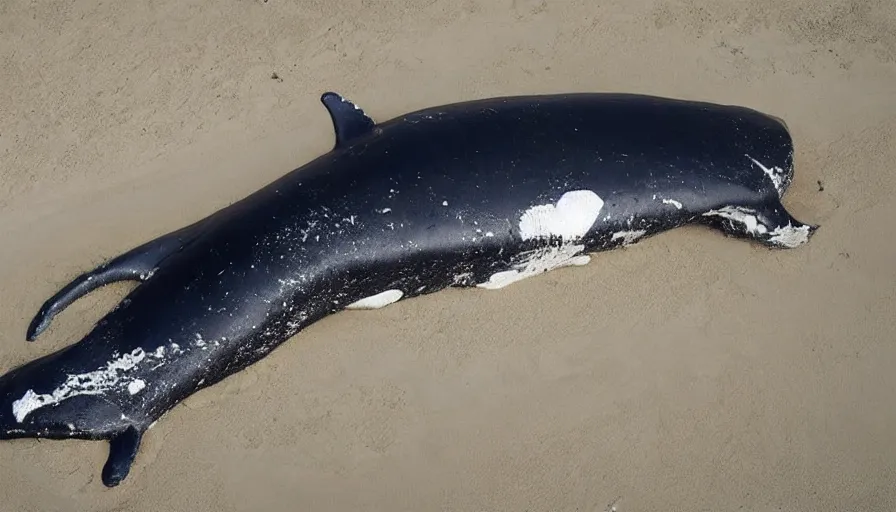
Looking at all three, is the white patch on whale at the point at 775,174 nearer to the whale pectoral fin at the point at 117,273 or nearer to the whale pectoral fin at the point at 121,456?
the whale pectoral fin at the point at 117,273

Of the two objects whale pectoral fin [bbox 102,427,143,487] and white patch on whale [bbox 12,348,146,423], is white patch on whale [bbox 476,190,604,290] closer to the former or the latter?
white patch on whale [bbox 12,348,146,423]

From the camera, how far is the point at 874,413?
6301 mm

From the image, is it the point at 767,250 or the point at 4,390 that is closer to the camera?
the point at 4,390

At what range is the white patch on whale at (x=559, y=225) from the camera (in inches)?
226

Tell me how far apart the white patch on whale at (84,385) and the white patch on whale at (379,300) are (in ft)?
5.23

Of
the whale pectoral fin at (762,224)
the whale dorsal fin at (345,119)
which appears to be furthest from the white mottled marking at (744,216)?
the whale dorsal fin at (345,119)

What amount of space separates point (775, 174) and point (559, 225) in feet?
6.60

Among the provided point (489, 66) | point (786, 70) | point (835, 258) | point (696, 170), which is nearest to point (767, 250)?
point (835, 258)

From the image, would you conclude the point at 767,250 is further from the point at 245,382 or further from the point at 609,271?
the point at 245,382

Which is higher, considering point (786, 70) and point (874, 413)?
point (786, 70)

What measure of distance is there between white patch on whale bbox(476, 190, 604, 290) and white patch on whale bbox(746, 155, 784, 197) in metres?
1.50

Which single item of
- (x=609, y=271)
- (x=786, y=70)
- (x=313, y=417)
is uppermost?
(x=786, y=70)

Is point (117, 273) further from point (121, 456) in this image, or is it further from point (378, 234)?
point (378, 234)

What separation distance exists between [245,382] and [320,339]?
0.65 m
